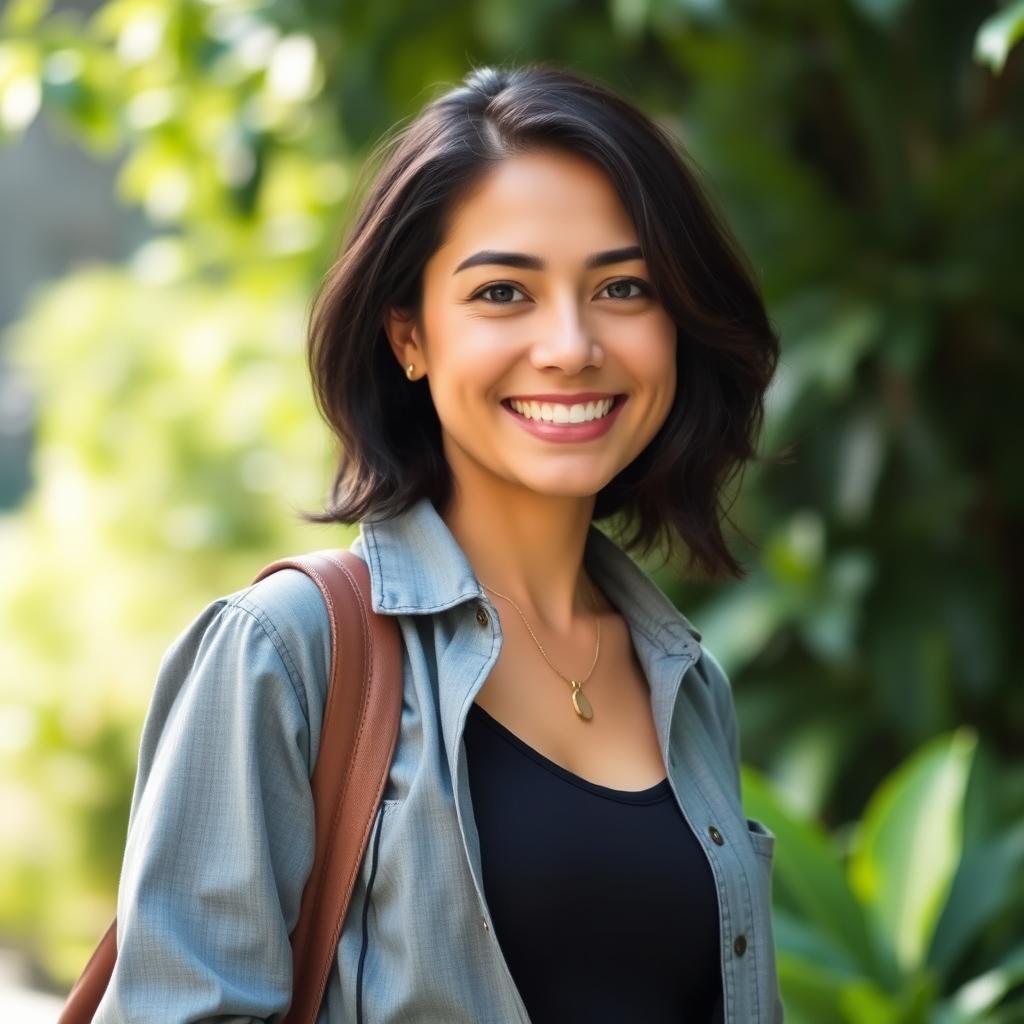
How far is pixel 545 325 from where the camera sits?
4.70ft

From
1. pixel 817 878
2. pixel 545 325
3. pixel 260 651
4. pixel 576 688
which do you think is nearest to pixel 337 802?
pixel 260 651

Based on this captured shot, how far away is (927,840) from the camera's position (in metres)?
2.68

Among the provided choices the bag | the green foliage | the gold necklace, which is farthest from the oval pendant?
the green foliage

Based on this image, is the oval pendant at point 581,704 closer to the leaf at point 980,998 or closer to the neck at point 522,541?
the neck at point 522,541

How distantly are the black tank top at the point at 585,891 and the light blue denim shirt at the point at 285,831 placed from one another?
46 mm

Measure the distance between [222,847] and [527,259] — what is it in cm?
57

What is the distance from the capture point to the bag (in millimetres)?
1278

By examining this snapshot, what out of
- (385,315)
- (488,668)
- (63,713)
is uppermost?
(385,315)

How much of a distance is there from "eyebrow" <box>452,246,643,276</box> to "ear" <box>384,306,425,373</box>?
0.32ft

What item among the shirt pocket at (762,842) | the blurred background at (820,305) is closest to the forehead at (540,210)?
the shirt pocket at (762,842)

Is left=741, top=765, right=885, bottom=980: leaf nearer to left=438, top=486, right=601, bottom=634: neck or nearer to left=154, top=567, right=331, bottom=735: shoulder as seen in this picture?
left=438, top=486, right=601, bottom=634: neck

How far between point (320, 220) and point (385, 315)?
2.31 metres

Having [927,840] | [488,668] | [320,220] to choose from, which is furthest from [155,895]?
[320,220]

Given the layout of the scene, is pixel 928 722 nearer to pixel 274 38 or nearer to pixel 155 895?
pixel 274 38
